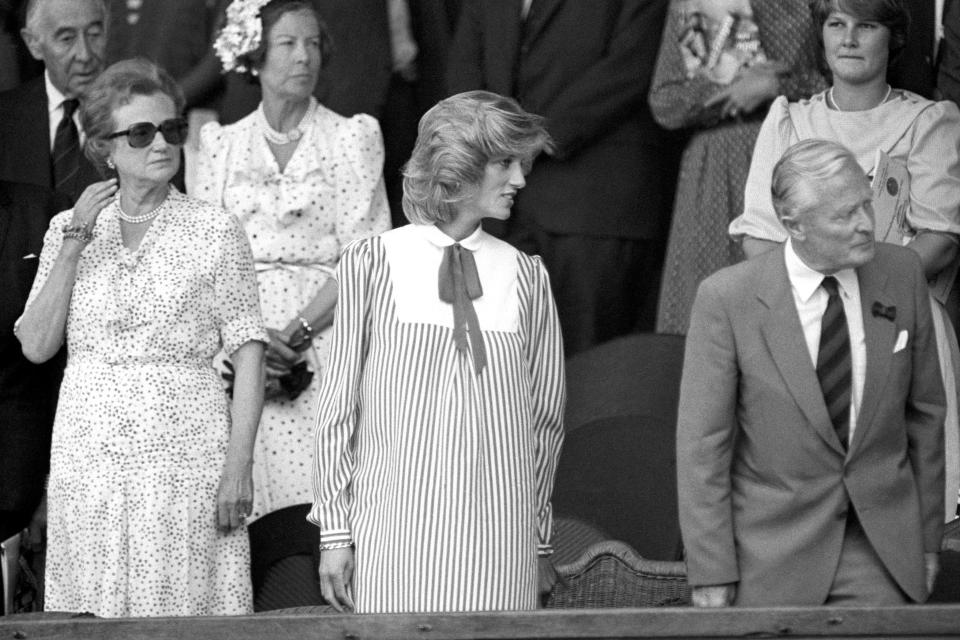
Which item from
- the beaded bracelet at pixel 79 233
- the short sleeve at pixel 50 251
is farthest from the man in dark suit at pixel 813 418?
the short sleeve at pixel 50 251

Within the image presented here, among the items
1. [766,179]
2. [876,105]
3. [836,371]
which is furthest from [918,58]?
Result: [836,371]

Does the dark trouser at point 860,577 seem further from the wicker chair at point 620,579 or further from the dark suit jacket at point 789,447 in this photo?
the wicker chair at point 620,579

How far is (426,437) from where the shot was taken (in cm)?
394

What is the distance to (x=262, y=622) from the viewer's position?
3.65 m

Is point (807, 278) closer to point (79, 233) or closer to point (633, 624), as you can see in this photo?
point (633, 624)

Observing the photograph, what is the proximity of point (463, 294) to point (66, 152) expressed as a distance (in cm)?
281

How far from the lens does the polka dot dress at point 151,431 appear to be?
476cm

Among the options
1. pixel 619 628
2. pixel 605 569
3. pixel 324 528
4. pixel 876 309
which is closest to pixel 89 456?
pixel 324 528

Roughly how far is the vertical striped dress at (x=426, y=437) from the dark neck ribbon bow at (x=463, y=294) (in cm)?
2

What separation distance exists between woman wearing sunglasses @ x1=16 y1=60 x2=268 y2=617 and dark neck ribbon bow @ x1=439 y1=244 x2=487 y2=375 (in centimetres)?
98

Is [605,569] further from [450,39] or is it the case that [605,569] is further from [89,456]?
[450,39]

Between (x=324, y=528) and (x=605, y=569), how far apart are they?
4.14 feet

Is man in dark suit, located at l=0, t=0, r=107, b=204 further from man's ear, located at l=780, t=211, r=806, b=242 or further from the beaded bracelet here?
man's ear, located at l=780, t=211, r=806, b=242

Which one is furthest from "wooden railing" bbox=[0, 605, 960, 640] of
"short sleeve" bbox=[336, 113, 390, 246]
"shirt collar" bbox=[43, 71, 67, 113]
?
"shirt collar" bbox=[43, 71, 67, 113]
